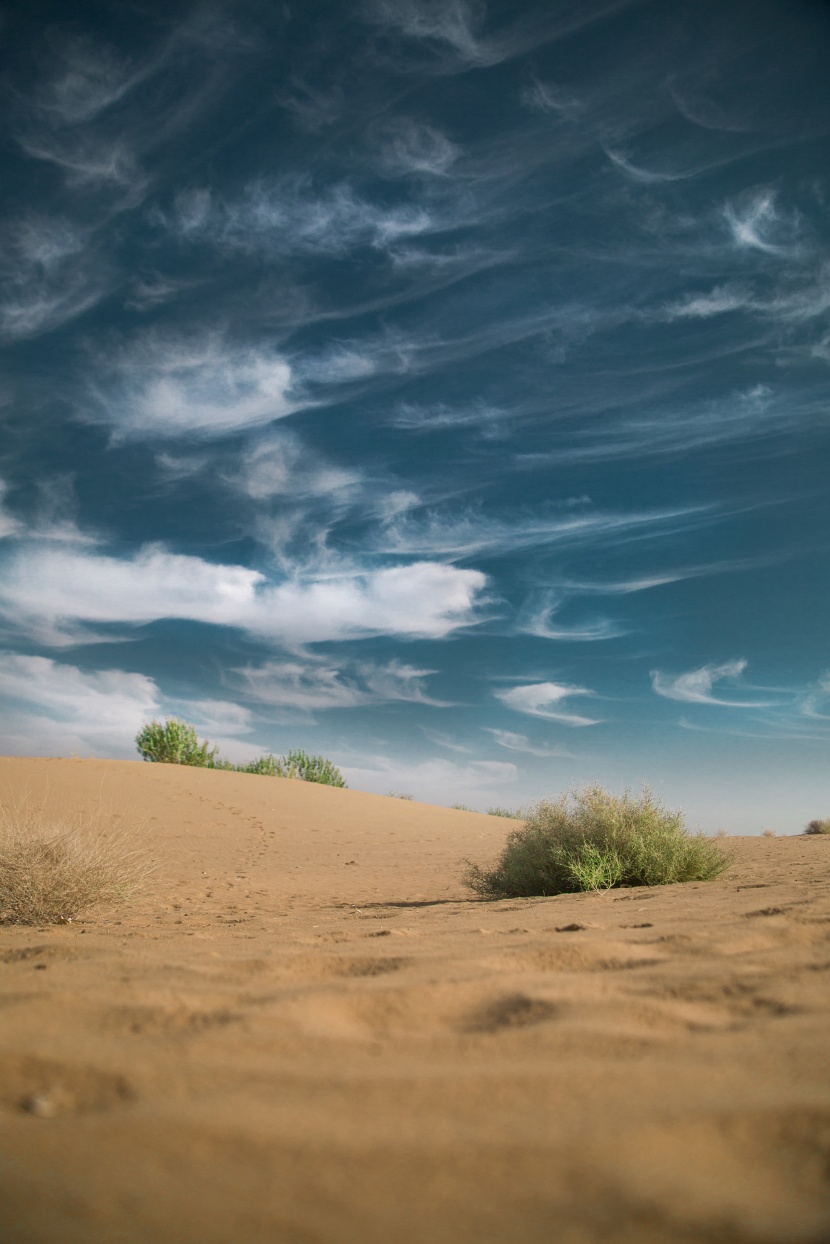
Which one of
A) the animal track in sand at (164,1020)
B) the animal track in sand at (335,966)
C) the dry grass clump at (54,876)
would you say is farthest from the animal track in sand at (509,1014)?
the dry grass clump at (54,876)

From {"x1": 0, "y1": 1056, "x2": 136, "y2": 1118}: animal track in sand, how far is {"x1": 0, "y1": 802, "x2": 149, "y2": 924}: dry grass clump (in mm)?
4467

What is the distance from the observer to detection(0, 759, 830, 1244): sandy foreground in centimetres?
132

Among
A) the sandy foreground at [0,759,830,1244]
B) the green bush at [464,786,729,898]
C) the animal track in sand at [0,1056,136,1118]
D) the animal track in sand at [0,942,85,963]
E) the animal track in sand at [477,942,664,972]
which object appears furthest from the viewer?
the green bush at [464,786,729,898]

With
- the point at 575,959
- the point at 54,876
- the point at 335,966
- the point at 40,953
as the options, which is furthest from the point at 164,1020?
the point at 54,876

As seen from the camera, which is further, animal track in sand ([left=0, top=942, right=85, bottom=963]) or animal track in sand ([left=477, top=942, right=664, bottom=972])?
animal track in sand ([left=0, top=942, right=85, bottom=963])

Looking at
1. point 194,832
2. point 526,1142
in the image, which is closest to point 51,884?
point 526,1142

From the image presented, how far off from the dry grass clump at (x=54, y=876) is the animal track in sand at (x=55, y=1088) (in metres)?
4.47

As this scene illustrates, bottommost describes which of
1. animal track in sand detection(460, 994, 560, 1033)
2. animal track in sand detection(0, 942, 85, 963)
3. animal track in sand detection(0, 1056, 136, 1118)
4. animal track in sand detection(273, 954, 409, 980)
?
animal track in sand detection(0, 942, 85, 963)

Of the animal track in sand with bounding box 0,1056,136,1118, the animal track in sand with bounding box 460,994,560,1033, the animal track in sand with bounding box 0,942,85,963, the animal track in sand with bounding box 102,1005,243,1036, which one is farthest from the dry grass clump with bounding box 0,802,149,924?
the animal track in sand with bounding box 460,994,560,1033

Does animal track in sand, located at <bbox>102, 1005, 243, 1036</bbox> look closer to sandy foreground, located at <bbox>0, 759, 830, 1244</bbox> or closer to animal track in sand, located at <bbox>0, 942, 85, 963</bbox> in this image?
sandy foreground, located at <bbox>0, 759, 830, 1244</bbox>

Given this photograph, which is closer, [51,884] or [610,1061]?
[610,1061]

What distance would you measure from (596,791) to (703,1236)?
7329 millimetres

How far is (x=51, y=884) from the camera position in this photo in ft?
19.5

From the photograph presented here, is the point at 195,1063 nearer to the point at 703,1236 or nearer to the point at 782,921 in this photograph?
the point at 703,1236
